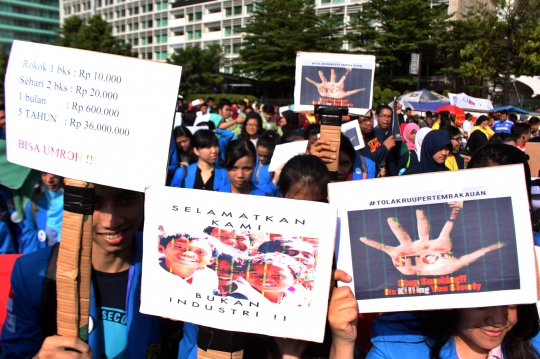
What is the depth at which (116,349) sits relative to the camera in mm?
1715

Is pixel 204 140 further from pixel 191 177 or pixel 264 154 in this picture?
pixel 264 154

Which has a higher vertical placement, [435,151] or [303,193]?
[435,151]

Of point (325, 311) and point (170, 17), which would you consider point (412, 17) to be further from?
point (170, 17)

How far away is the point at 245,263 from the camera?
4.60 ft

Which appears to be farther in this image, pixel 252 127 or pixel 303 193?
pixel 252 127

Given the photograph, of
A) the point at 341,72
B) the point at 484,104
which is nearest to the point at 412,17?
the point at 484,104

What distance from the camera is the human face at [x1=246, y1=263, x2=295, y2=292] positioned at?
4.56ft

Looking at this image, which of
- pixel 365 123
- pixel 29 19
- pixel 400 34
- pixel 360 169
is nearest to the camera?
pixel 360 169

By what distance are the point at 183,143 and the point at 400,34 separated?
3409cm

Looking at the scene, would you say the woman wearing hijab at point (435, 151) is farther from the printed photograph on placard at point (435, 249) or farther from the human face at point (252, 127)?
the printed photograph on placard at point (435, 249)

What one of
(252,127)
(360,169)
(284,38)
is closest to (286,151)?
(360,169)

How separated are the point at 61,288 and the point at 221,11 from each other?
2496 inches

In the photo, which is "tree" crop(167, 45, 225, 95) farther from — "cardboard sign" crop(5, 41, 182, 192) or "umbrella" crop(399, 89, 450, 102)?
"cardboard sign" crop(5, 41, 182, 192)

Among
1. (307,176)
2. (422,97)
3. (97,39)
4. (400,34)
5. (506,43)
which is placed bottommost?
(307,176)
